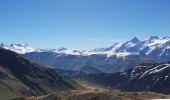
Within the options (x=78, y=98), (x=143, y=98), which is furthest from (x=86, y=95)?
(x=143, y=98)

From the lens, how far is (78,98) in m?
200

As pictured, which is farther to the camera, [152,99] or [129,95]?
[129,95]

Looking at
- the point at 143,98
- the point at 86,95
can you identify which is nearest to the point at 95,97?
the point at 86,95

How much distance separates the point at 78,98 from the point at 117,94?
21573 millimetres

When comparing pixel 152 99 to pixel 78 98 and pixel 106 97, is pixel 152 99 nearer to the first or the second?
pixel 106 97

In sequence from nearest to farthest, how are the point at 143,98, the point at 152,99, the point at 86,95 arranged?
the point at 152,99 → the point at 143,98 → the point at 86,95

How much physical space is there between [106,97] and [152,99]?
1035 inches

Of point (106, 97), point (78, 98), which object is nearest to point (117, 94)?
point (106, 97)

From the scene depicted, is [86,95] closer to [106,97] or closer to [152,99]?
[106,97]

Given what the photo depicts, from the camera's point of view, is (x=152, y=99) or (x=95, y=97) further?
(x=95, y=97)

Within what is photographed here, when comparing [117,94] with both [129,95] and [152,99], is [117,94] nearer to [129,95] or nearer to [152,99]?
[129,95]

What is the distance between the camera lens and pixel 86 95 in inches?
7835

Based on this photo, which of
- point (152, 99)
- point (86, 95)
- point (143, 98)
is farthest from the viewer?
point (86, 95)

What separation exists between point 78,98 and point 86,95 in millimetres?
4647
